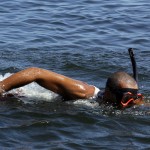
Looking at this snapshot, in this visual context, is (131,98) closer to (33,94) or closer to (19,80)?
(19,80)

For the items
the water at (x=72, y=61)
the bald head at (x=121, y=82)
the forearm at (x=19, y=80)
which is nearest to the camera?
the water at (x=72, y=61)

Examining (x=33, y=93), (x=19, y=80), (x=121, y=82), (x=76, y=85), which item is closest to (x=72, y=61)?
(x=33, y=93)

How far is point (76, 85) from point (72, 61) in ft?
10.8

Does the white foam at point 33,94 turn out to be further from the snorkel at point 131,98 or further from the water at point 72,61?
the snorkel at point 131,98

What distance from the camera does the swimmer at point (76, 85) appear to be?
6.68m

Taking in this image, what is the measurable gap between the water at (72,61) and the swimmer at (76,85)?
23cm

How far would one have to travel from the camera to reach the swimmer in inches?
263

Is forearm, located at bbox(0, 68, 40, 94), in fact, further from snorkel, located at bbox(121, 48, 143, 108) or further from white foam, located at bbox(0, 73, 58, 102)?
snorkel, located at bbox(121, 48, 143, 108)

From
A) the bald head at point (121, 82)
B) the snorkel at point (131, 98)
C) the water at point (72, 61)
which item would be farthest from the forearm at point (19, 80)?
the snorkel at point (131, 98)

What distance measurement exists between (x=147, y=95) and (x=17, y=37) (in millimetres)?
4647

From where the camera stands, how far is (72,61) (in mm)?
10164

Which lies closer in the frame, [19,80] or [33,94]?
[19,80]

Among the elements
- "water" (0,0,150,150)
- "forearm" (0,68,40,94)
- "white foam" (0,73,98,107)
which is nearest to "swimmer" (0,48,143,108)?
"forearm" (0,68,40,94)

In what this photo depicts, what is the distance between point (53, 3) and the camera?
631 inches
